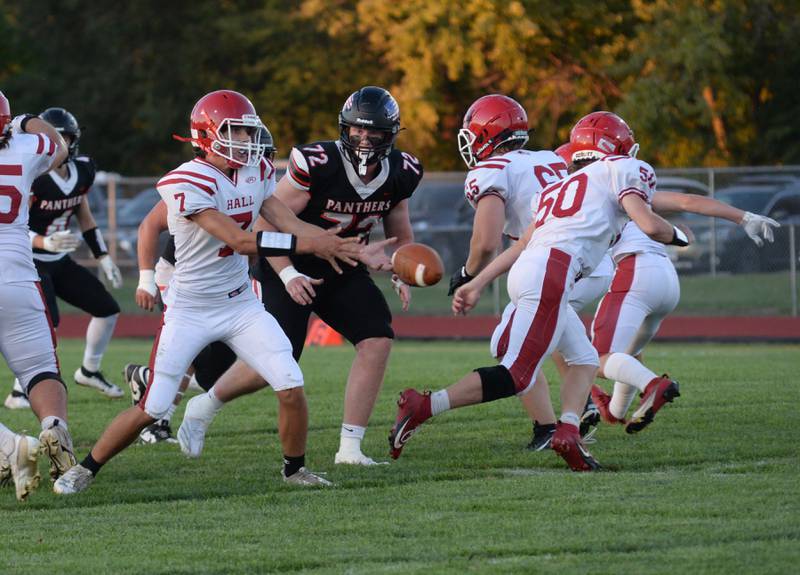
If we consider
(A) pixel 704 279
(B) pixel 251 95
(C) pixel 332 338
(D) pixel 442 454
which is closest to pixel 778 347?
(A) pixel 704 279

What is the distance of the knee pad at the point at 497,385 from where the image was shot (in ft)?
20.9

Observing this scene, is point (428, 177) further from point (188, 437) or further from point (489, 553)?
point (489, 553)

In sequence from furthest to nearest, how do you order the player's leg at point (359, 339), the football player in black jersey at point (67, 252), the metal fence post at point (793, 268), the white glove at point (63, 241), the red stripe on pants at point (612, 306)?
the metal fence post at point (793, 268) → the football player in black jersey at point (67, 252) → the white glove at point (63, 241) → the red stripe on pants at point (612, 306) → the player's leg at point (359, 339)

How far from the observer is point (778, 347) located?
1519 centimetres

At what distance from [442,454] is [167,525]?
2.11m

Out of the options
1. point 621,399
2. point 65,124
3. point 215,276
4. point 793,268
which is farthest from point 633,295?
point 793,268

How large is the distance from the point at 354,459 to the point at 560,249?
1.49m

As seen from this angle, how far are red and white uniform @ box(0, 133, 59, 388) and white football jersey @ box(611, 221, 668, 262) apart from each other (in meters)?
3.37

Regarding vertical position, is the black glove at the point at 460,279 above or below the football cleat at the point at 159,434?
above

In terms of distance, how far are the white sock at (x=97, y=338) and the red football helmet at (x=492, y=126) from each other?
403cm

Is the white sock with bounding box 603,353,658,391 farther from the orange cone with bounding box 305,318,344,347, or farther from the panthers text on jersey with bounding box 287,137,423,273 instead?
the orange cone with bounding box 305,318,344,347

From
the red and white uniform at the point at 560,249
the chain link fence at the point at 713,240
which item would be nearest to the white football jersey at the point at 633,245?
the red and white uniform at the point at 560,249

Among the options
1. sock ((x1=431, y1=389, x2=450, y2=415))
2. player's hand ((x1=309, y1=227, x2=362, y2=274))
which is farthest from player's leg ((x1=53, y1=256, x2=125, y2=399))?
player's hand ((x1=309, y1=227, x2=362, y2=274))

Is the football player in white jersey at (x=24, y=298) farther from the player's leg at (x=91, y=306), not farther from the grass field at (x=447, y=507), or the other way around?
the player's leg at (x=91, y=306)
